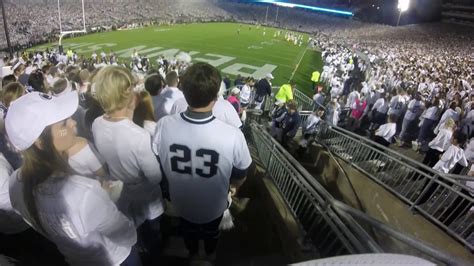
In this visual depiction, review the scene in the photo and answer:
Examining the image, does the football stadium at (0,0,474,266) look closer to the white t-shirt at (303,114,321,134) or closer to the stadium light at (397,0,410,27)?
the white t-shirt at (303,114,321,134)

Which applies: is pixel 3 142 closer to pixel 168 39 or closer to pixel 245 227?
pixel 245 227

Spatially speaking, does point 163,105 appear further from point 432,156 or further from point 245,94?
point 245,94

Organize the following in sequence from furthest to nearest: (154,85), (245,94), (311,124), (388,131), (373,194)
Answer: (245,94) < (311,124) < (388,131) < (373,194) < (154,85)

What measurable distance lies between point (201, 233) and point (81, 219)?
130cm

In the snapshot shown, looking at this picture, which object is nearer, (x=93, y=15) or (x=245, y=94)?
(x=245, y=94)

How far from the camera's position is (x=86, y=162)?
2221 mm

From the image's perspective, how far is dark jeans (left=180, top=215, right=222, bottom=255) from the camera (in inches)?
106

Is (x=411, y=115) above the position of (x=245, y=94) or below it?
above

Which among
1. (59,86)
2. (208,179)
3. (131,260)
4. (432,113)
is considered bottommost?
(432,113)

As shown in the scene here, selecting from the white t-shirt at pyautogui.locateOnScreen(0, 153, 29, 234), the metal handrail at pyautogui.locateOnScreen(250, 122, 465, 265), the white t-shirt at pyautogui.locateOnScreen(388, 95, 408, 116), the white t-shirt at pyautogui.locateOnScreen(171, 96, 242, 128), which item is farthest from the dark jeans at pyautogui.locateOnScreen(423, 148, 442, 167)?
the white t-shirt at pyautogui.locateOnScreen(0, 153, 29, 234)

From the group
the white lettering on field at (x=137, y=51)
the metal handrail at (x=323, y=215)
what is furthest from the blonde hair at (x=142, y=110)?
the white lettering on field at (x=137, y=51)

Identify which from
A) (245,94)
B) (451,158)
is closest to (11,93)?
(451,158)

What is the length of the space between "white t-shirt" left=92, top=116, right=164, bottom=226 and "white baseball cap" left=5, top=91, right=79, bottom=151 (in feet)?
1.77

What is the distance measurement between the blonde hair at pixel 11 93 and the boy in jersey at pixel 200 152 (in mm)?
1989
